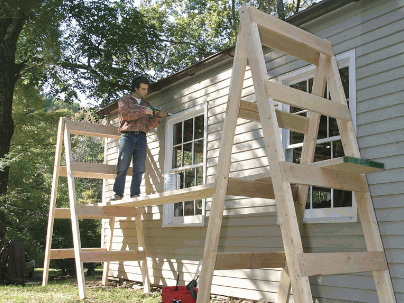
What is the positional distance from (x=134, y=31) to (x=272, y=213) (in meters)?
10.2

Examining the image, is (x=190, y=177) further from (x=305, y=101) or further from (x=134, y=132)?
(x=305, y=101)

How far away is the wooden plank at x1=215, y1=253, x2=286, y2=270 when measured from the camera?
3318mm

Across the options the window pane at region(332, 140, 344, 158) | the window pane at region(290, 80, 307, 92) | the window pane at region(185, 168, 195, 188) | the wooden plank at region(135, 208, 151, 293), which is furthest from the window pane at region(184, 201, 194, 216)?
the window pane at region(332, 140, 344, 158)

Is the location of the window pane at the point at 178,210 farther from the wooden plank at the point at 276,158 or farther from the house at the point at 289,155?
the wooden plank at the point at 276,158

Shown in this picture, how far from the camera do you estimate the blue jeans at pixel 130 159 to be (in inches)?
244

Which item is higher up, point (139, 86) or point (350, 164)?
point (139, 86)

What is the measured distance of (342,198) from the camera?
4562mm

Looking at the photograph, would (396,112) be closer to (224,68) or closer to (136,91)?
(224,68)

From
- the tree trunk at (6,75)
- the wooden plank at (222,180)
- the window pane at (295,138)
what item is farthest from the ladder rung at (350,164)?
the tree trunk at (6,75)

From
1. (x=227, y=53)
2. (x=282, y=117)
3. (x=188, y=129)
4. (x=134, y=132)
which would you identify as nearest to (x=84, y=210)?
(x=134, y=132)

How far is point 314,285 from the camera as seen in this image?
4.62 metres

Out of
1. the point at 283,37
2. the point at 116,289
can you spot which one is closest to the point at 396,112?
the point at 283,37

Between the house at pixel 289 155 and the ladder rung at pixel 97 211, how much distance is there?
0.64 meters

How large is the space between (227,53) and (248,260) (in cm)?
314
